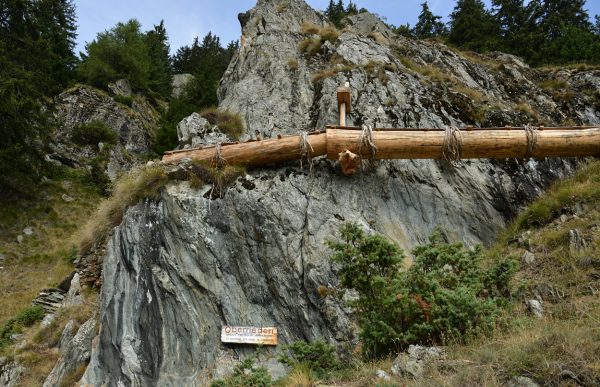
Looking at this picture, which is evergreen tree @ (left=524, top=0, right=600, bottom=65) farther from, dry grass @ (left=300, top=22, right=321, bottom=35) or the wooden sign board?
the wooden sign board

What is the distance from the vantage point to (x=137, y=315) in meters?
8.72

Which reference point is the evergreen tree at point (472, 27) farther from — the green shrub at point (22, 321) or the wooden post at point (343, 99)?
the green shrub at point (22, 321)

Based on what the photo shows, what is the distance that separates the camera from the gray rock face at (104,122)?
2689cm

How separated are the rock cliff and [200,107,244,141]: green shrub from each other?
1.38 ft

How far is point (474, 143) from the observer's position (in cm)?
1120

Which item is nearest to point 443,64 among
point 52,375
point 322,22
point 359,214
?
point 322,22

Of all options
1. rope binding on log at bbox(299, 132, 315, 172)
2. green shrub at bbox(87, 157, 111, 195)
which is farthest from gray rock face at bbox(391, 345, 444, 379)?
green shrub at bbox(87, 157, 111, 195)

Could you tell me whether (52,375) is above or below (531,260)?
below

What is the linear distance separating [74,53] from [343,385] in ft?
130

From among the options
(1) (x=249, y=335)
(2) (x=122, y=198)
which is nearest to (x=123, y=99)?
(2) (x=122, y=198)

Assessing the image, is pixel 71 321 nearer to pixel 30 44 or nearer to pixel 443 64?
pixel 443 64

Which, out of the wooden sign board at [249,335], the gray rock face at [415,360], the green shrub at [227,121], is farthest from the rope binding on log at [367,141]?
the gray rock face at [415,360]

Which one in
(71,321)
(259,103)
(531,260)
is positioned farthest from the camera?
(259,103)

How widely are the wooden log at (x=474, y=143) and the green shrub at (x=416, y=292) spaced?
424 cm
